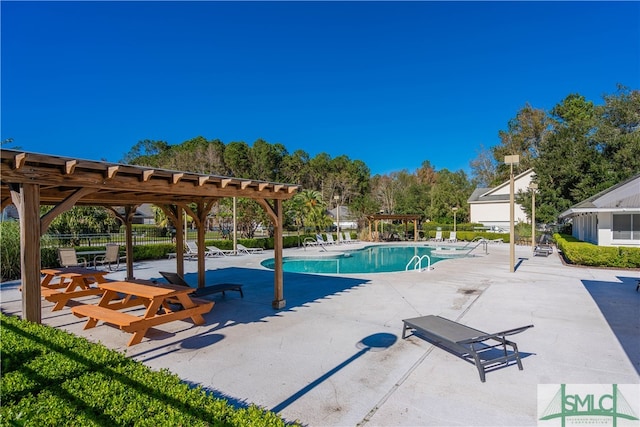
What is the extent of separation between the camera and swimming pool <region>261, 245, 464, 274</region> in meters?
16.4

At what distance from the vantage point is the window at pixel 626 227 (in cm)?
1436

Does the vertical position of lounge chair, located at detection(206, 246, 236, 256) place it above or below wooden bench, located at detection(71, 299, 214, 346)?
below

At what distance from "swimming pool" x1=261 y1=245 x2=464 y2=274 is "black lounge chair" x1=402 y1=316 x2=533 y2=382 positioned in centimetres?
1018

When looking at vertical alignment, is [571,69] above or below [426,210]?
above

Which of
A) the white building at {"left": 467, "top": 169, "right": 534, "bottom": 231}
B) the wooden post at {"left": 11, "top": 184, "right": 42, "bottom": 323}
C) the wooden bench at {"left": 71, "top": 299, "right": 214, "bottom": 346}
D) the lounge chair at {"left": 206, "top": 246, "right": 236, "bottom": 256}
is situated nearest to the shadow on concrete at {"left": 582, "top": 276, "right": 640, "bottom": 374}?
the wooden bench at {"left": 71, "top": 299, "right": 214, "bottom": 346}

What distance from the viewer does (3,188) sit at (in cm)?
589

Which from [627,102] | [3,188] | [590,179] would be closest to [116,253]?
[3,188]

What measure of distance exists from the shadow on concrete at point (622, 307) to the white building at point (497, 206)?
25957 mm

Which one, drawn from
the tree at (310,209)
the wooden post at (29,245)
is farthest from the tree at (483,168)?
the wooden post at (29,245)

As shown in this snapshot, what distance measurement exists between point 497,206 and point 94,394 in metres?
39.3

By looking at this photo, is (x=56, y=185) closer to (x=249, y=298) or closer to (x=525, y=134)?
(x=249, y=298)

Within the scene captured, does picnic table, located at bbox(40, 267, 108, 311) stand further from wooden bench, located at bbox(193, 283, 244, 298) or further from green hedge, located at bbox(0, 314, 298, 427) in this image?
green hedge, located at bbox(0, 314, 298, 427)

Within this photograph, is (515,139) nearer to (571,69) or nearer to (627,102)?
(627,102)

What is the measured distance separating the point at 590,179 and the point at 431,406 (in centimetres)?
3016
